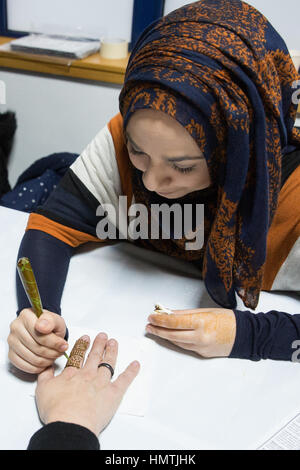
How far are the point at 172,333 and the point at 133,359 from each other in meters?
0.09

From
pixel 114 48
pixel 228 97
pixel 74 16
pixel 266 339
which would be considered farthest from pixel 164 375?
pixel 74 16

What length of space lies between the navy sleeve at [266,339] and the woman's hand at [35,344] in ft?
1.14

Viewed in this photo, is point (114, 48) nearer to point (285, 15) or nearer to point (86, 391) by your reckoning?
point (285, 15)

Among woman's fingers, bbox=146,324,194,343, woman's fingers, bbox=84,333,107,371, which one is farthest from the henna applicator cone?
woman's fingers, bbox=146,324,194,343

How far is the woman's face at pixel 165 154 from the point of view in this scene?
0.82 m

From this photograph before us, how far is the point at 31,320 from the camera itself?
810 mm

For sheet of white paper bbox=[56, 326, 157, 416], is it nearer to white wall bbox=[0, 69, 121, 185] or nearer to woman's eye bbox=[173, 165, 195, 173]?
woman's eye bbox=[173, 165, 195, 173]

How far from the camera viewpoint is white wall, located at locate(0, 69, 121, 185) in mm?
1770

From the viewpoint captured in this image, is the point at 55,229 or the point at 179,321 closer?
the point at 179,321

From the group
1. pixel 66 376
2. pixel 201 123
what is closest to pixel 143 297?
pixel 66 376

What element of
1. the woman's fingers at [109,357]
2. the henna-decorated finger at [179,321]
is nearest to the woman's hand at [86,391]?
the woman's fingers at [109,357]

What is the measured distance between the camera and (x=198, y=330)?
880 mm

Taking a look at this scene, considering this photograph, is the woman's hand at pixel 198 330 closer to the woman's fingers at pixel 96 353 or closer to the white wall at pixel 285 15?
the woman's fingers at pixel 96 353

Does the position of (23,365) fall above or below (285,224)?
below
